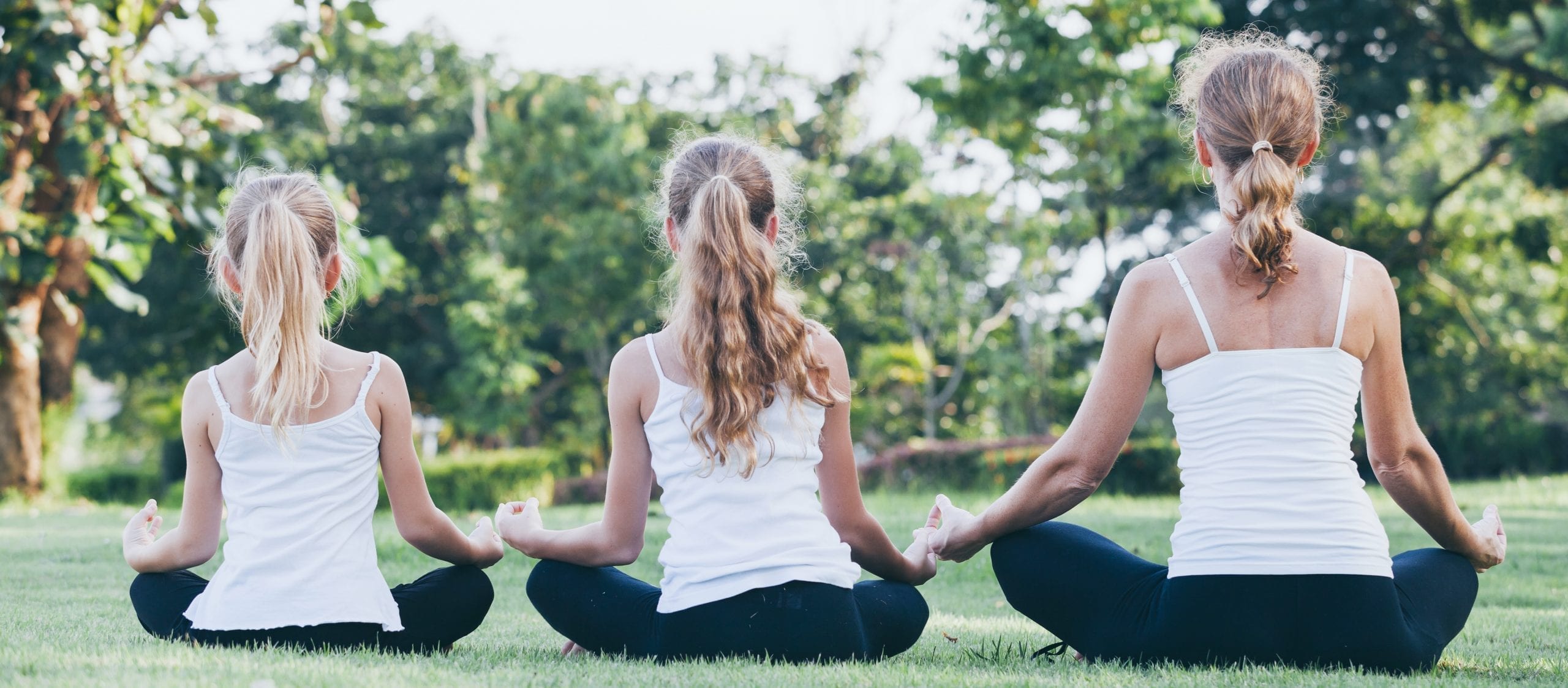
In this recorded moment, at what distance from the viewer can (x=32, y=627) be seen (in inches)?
137

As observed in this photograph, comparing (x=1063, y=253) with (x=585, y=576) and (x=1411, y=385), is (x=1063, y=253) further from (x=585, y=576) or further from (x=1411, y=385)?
(x=585, y=576)

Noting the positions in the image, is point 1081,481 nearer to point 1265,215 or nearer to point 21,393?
point 1265,215

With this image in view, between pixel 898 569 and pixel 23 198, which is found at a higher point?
pixel 23 198

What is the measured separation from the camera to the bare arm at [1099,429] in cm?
290

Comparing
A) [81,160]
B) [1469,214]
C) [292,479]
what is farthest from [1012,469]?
[1469,214]

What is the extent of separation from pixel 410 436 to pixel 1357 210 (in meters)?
20.0

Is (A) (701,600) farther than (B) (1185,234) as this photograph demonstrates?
No

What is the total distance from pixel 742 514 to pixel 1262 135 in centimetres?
149

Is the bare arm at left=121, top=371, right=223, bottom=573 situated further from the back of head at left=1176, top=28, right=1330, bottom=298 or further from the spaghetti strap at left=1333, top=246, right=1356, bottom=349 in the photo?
the spaghetti strap at left=1333, top=246, right=1356, bottom=349

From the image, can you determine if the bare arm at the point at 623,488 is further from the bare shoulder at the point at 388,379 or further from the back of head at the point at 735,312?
the bare shoulder at the point at 388,379

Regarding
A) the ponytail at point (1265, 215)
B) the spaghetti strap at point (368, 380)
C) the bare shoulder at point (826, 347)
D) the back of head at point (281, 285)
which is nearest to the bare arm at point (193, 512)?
the back of head at point (281, 285)

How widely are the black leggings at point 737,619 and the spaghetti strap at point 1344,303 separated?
4.07 feet

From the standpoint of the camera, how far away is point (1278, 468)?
107 inches

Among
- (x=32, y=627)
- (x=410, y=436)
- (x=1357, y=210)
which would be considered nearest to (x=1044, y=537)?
(x=410, y=436)
